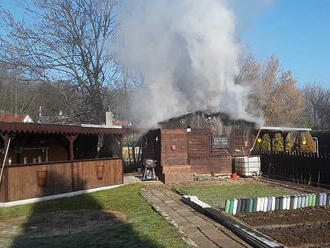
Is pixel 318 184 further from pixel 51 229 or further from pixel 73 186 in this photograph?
pixel 51 229

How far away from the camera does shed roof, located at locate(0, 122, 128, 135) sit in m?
9.77

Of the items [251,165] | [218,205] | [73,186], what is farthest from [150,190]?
[251,165]

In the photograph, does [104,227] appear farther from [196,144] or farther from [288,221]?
→ [196,144]

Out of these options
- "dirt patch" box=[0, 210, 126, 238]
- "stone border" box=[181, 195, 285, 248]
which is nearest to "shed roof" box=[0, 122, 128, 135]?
"dirt patch" box=[0, 210, 126, 238]

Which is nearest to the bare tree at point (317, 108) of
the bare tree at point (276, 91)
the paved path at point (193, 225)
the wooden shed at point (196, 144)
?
the bare tree at point (276, 91)

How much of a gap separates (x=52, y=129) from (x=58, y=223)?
4.06 m

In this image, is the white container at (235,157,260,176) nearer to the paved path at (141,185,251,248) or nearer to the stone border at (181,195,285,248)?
the paved path at (141,185,251,248)

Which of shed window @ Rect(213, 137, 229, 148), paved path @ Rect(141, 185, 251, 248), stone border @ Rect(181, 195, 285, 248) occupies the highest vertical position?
shed window @ Rect(213, 137, 229, 148)

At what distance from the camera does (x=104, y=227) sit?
23.0 feet

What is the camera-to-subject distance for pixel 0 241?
612cm

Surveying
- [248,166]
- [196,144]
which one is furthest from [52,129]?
[248,166]

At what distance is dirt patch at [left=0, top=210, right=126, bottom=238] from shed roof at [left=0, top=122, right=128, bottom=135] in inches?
111

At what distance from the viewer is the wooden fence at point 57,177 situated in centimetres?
1001

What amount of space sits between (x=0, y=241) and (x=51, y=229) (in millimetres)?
1129
